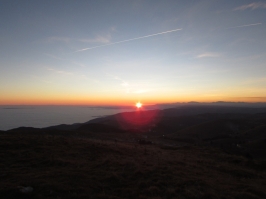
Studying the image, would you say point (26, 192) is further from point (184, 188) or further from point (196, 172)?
point (196, 172)

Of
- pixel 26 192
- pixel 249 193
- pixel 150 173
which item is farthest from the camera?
pixel 150 173

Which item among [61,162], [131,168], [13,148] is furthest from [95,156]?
[13,148]

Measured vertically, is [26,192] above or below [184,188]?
above

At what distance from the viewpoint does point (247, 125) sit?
8056 centimetres

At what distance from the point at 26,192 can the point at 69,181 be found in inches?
85.8

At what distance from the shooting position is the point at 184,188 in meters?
9.63

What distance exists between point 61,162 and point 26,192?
5.55m

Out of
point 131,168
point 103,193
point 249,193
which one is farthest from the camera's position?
point 131,168

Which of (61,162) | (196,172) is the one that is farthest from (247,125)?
(61,162)

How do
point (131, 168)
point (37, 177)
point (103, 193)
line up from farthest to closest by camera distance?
point (131, 168)
point (37, 177)
point (103, 193)

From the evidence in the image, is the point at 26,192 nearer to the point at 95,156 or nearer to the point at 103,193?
the point at 103,193

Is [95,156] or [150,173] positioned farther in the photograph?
[95,156]

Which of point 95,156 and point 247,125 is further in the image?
point 247,125

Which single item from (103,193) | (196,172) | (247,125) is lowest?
(247,125)
